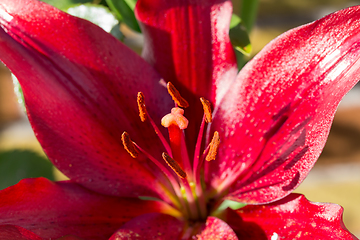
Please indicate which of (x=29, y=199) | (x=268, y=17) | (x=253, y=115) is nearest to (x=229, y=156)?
(x=253, y=115)

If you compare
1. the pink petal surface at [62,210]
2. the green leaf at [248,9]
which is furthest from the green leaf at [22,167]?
the green leaf at [248,9]

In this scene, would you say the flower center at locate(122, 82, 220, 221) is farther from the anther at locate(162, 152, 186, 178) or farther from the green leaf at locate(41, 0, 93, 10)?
the green leaf at locate(41, 0, 93, 10)

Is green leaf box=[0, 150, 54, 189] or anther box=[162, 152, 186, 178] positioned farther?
green leaf box=[0, 150, 54, 189]

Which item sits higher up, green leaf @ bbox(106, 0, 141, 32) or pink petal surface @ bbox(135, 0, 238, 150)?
green leaf @ bbox(106, 0, 141, 32)

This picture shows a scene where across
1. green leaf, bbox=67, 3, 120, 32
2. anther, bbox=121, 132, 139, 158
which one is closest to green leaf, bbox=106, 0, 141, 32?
green leaf, bbox=67, 3, 120, 32

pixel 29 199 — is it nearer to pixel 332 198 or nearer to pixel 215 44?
pixel 215 44

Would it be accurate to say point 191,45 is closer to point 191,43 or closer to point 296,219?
point 191,43
